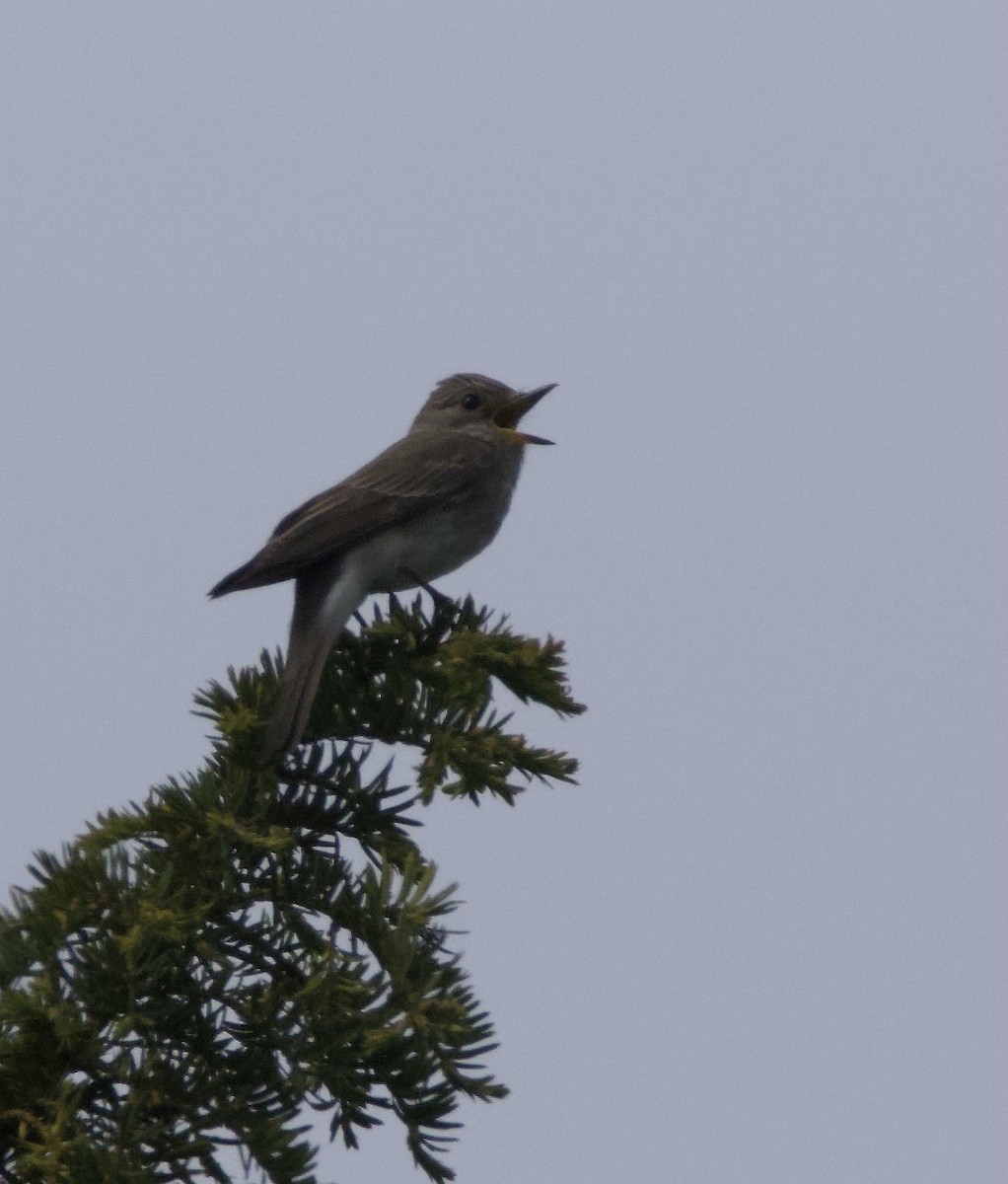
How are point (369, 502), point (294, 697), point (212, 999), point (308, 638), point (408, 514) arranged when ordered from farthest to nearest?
point (408, 514) < point (369, 502) < point (308, 638) < point (294, 697) < point (212, 999)

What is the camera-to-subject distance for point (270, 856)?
3584 millimetres

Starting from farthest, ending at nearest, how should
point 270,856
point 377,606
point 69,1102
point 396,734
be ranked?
point 377,606 < point 396,734 < point 270,856 < point 69,1102

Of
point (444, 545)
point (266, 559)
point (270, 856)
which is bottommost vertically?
point (270, 856)

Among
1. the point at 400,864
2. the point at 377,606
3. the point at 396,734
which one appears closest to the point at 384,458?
the point at 377,606

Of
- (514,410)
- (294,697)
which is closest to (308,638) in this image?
(294,697)

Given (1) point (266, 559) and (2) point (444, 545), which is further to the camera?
(2) point (444, 545)

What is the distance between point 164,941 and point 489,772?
38.6 inches

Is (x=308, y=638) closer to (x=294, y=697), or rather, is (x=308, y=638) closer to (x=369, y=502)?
(x=294, y=697)

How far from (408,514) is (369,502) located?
0.21m

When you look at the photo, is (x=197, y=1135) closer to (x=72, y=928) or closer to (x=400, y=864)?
(x=72, y=928)

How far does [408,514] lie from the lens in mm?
7250

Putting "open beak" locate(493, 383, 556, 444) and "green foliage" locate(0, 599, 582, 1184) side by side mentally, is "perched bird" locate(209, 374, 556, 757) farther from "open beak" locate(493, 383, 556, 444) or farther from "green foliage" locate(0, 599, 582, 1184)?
"green foliage" locate(0, 599, 582, 1184)

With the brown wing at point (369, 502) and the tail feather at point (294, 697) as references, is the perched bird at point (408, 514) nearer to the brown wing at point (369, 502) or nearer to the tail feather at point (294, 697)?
the brown wing at point (369, 502)

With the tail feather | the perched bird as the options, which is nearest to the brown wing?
the perched bird
